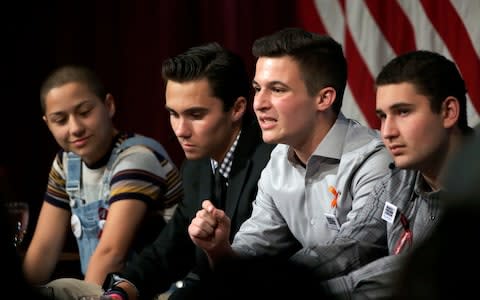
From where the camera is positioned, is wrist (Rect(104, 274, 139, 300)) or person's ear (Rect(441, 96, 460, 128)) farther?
wrist (Rect(104, 274, 139, 300))

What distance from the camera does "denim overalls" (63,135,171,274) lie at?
10.6ft

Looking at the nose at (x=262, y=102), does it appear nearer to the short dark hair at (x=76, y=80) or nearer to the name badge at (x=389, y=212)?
the name badge at (x=389, y=212)

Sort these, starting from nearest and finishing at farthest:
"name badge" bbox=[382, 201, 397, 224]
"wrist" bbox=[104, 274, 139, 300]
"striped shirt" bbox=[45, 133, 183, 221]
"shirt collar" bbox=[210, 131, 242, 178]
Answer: "name badge" bbox=[382, 201, 397, 224], "wrist" bbox=[104, 274, 139, 300], "shirt collar" bbox=[210, 131, 242, 178], "striped shirt" bbox=[45, 133, 183, 221]

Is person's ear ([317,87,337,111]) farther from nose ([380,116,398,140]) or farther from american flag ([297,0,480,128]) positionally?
american flag ([297,0,480,128])

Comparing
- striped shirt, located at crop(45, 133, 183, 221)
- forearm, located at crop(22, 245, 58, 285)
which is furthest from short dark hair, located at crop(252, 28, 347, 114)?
forearm, located at crop(22, 245, 58, 285)

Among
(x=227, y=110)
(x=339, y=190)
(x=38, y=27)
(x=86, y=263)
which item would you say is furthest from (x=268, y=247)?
(x=38, y=27)

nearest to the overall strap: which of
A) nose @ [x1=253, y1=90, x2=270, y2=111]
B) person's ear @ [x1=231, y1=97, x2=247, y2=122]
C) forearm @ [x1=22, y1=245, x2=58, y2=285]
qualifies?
forearm @ [x1=22, y1=245, x2=58, y2=285]

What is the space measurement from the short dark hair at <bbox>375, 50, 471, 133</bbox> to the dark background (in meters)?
1.96

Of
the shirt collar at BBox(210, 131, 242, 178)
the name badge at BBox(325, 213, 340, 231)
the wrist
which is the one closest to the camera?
the name badge at BBox(325, 213, 340, 231)

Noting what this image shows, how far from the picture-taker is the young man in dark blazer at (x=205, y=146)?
2881 millimetres

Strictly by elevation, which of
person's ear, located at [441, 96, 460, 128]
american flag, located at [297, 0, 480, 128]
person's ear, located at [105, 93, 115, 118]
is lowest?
person's ear, located at [441, 96, 460, 128]

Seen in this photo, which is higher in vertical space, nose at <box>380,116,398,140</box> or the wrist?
nose at <box>380,116,398,140</box>

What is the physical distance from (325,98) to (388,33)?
1.20m

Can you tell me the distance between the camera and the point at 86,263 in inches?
130
